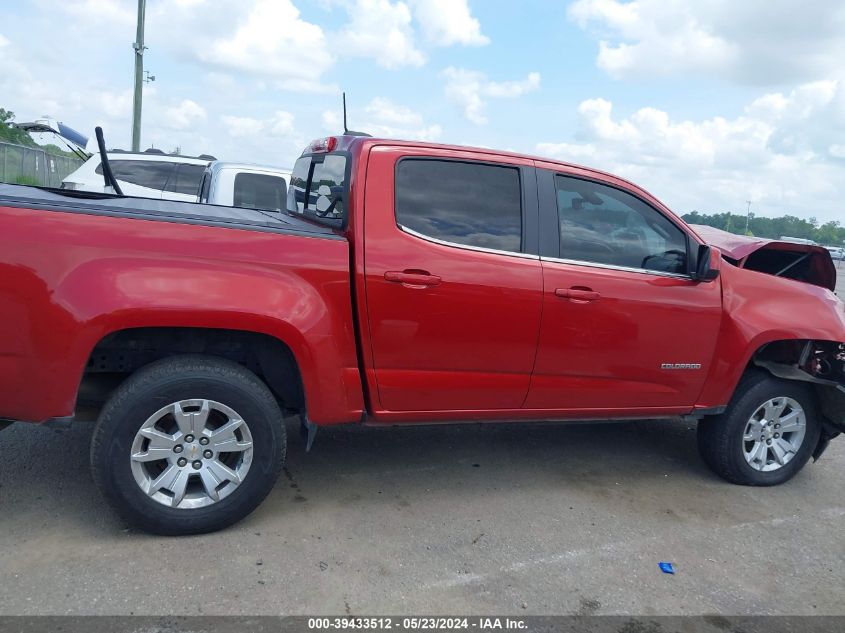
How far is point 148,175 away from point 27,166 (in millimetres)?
13073

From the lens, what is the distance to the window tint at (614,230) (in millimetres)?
3979

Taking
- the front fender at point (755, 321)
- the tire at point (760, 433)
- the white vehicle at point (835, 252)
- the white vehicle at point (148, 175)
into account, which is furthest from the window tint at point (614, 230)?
the white vehicle at point (148, 175)

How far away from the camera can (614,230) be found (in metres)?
4.08

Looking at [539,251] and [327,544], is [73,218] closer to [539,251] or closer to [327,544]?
[327,544]

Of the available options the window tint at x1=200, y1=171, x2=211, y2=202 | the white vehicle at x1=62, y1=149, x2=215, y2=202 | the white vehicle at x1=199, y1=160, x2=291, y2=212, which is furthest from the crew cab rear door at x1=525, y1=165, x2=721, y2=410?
the white vehicle at x1=62, y1=149, x2=215, y2=202

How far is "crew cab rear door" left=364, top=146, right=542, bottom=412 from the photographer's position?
11.6 ft

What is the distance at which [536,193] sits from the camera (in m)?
3.91

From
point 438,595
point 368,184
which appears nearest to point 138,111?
point 368,184

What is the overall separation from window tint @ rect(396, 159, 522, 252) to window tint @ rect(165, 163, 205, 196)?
6.49 m

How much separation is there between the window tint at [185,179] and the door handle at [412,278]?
6712mm

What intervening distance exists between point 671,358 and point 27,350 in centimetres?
339

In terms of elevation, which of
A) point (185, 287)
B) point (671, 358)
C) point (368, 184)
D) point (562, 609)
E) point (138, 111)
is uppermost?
point (138, 111)

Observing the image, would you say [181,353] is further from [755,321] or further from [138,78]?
[138,78]

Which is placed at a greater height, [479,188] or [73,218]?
[479,188]
